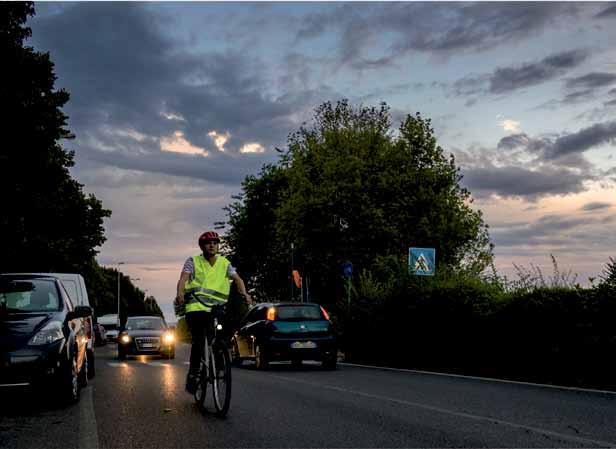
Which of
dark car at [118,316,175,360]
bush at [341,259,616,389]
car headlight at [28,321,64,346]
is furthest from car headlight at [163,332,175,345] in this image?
car headlight at [28,321,64,346]

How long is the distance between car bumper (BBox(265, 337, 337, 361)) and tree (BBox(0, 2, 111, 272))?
1756 cm

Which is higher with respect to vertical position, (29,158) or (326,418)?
(29,158)

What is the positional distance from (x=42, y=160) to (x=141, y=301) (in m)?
152

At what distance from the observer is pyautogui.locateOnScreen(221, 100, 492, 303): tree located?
49.2 metres

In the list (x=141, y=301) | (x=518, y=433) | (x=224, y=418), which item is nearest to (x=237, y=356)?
(x=224, y=418)

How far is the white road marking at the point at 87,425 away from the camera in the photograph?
7.86 metres

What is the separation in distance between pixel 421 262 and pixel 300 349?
5.34 metres

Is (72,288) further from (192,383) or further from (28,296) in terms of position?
(192,383)

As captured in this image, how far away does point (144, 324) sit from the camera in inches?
1217

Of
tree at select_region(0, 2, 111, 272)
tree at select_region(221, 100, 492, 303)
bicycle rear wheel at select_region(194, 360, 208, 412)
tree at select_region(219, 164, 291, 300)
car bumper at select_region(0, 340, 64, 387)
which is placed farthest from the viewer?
tree at select_region(219, 164, 291, 300)

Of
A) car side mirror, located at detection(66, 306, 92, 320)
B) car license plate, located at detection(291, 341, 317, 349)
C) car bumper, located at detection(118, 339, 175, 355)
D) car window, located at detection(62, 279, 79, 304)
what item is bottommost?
car bumper, located at detection(118, 339, 175, 355)

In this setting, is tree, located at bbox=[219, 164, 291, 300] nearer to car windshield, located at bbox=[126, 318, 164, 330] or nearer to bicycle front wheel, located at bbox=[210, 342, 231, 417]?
car windshield, located at bbox=[126, 318, 164, 330]

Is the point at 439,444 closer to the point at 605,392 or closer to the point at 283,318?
the point at 605,392

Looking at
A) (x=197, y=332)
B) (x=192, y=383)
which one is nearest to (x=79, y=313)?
(x=192, y=383)
